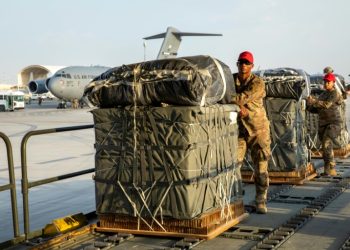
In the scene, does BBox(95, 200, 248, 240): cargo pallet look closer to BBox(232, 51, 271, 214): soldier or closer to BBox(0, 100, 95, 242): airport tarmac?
BBox(232, 51, 271, 214): soldier

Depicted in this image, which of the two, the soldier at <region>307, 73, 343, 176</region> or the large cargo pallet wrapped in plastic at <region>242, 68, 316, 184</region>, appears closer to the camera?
the large cargo pallet wrapped in plastic at <region>242, 68, 316, 184</region>

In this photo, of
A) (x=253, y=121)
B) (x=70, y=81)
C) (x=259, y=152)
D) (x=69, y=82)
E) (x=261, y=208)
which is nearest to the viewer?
(x=261, y=208)

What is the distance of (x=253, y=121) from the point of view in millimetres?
5645

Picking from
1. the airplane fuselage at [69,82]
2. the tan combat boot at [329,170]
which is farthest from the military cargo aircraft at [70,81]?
the tan combat boot at [329,170]

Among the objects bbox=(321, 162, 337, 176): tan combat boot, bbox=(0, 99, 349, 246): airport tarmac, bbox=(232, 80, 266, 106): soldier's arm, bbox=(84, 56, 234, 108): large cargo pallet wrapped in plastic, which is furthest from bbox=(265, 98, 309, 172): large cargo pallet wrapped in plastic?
bbox=(84, 56, 234, 108): large cargo pallet wrapped in plastic

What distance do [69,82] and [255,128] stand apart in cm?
3410

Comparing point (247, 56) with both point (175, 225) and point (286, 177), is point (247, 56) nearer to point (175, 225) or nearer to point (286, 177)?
point (175, 225)

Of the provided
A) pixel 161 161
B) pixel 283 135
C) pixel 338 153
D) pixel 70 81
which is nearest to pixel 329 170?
pixel 283 135

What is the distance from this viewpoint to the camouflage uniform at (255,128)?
219 inches

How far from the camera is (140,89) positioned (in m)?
4.55

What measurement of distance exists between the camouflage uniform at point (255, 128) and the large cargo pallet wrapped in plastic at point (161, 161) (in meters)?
0.75

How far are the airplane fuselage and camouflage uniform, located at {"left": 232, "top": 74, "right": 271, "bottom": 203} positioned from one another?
33350 millimetres

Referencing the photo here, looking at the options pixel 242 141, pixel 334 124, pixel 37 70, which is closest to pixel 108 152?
pixel 242 141

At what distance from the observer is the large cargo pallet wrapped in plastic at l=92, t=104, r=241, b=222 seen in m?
4.35
